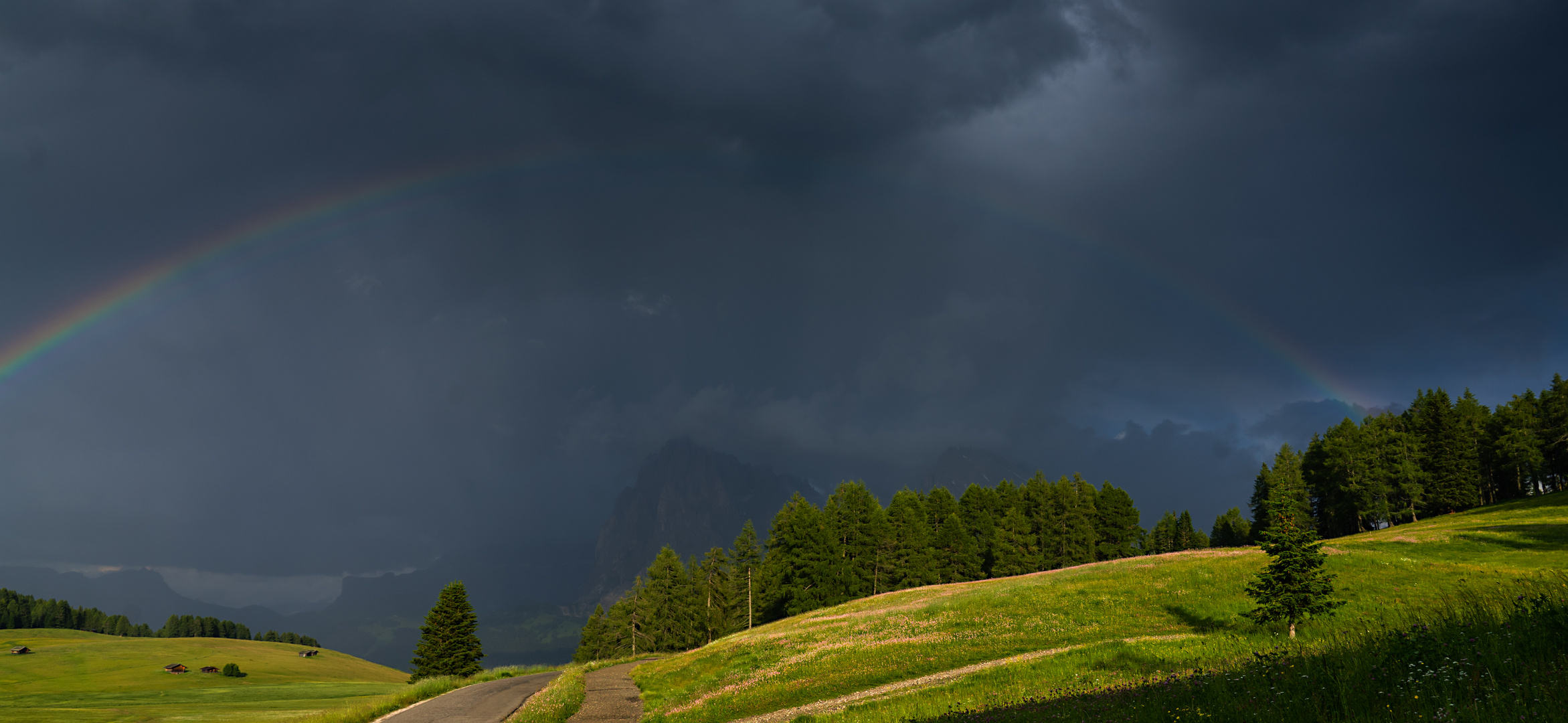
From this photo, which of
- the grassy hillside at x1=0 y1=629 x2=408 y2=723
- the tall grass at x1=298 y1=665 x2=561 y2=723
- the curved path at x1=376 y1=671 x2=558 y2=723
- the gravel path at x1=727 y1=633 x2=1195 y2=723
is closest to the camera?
the gravel path at x1=727 y1=633 x2=1195 y2=723

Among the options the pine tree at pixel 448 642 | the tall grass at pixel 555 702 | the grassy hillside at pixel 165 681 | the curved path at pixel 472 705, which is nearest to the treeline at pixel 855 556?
the pine tree at pixel 448 642

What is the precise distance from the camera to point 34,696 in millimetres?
65250

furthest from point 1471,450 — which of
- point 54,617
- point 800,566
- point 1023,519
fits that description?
point 54,617

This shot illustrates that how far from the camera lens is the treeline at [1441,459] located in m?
82.1

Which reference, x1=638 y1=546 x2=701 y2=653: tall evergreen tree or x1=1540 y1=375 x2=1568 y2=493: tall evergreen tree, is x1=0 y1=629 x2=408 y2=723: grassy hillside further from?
x1=1540 y1=375 x2=1568 y2=493: tall evergreen tree

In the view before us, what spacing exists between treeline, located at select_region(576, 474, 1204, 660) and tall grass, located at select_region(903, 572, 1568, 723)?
74.4m

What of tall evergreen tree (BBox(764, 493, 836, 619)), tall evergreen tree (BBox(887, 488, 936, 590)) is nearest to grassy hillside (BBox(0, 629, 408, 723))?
tall evergreen tree (BBox(764, 493, 836, 619))

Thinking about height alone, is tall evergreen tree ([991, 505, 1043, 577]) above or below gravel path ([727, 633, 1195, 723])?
below

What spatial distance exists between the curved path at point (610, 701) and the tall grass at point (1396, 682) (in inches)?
717

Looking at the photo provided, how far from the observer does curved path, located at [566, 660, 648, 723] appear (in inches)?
1033

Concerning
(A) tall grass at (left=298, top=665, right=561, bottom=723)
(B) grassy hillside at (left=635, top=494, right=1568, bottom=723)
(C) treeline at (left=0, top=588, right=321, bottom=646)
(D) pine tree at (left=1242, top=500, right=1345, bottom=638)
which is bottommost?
(C) treeline at (left=0, top=588, right=321, bottom=646)

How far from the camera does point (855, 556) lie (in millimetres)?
88812

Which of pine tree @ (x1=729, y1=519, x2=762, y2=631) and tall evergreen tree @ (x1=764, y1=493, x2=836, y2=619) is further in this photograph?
pine tree @ (x1=729, y1=519, x2=762, y2=631)

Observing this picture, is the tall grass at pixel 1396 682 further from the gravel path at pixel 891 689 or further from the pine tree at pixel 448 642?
the pine tree at pixel 448 642
